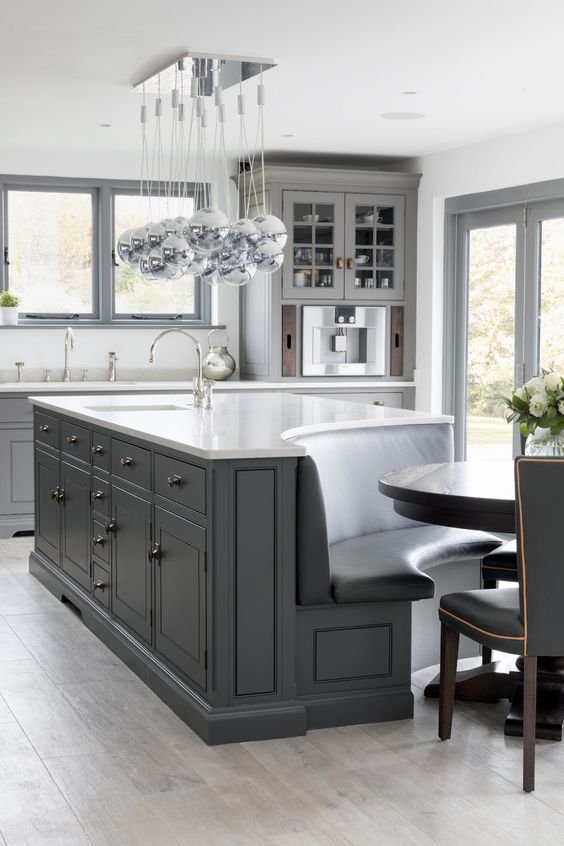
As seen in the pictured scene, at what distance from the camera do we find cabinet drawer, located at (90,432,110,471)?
4.47 m

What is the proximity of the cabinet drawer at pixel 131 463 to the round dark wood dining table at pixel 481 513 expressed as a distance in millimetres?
904

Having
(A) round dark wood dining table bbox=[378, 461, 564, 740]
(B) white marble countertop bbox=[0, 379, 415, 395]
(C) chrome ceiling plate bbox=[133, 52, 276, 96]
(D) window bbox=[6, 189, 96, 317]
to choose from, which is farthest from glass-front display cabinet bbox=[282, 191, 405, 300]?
(A) round dark wood dining table bbox=[378, 461, 564, 740]

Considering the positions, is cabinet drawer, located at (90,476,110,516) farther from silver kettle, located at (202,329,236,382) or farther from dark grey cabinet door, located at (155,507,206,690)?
silver kettle, located at (202,329,236,382)

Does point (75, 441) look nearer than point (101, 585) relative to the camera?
No

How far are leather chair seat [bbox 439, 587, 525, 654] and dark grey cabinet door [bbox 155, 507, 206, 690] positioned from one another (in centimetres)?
75

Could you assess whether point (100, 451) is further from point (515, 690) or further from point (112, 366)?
point (112, 366)

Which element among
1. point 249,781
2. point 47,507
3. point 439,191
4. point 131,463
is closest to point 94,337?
point 47,507

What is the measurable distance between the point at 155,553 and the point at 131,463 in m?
0.43

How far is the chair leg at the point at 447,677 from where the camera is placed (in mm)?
3271

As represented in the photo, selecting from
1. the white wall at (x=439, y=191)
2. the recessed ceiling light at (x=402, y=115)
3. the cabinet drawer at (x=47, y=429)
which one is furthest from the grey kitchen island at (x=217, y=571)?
the white wall at (x=439, y=191)

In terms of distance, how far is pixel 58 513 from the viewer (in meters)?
5.36

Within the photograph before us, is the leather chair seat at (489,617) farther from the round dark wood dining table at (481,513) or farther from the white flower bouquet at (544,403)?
the white flower bouquet at (544,403)

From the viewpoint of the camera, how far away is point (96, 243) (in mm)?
7695

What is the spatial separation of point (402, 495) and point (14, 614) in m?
2.34
